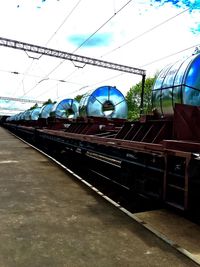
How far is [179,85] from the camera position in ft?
21.8

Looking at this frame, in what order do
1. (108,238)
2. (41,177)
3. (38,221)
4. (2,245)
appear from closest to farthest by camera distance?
(2,245), (108,238), (38,221), (41,177)

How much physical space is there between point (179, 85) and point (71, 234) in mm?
3627

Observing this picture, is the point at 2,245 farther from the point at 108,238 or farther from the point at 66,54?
the point at 66,54

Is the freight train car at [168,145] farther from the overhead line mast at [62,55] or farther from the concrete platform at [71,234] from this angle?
the overhead line mast at [62,55]

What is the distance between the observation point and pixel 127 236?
179 inches

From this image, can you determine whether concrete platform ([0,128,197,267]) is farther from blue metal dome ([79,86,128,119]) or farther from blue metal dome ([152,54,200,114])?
blue metal dome ([79,86,128,119])

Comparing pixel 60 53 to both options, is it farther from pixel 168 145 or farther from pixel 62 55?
pixel 168 145

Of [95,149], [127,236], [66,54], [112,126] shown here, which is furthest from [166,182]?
[66,54]

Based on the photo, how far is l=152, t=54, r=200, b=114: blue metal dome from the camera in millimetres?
6551

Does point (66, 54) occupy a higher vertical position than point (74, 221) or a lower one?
higher

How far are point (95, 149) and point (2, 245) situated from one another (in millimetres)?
5729

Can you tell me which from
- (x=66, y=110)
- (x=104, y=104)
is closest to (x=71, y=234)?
(x=104, y=104)

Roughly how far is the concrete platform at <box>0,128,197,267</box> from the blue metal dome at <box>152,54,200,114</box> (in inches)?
93.4

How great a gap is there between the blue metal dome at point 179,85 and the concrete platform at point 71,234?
2372 mm
